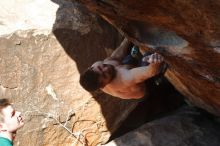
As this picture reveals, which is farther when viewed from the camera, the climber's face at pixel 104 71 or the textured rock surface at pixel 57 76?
the textured rock surface at pixel 57 76

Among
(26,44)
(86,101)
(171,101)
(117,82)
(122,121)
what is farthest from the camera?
(171,101)

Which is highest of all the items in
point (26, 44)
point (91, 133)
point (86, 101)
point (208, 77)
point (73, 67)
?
point (208, 77)

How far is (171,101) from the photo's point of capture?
5.98m

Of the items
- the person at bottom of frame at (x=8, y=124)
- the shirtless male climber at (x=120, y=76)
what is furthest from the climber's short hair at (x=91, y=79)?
the person at bottom of frame at (x=8, y=124)

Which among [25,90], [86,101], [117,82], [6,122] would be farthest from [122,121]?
[6,122]

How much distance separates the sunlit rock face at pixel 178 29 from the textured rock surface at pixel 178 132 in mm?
1334

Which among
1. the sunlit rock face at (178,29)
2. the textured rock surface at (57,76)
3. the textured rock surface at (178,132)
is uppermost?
the sunlit rock face at (178,29)

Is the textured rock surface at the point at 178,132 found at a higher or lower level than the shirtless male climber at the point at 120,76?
lower

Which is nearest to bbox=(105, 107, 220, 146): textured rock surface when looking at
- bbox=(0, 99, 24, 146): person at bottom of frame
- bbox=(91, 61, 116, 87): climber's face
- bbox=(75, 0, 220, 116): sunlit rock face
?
bbox=(75, 0, 220, 116): sunlit rock face

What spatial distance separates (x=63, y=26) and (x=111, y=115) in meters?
1.29

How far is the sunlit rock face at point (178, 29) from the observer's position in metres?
2.60

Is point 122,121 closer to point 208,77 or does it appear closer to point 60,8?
point 60,8

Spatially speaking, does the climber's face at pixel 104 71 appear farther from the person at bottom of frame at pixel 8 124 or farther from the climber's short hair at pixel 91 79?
the person at bottom of frame at pixel 8 124

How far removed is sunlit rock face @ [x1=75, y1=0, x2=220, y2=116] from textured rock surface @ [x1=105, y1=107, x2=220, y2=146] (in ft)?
4.38
